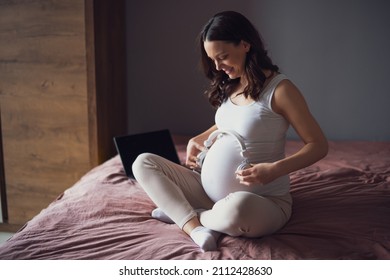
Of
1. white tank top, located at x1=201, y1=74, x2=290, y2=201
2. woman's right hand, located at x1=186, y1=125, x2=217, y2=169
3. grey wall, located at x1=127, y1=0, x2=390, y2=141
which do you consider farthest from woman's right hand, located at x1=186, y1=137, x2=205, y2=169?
grey wall, located at x1=127, y1=0, x2=390, y2=141

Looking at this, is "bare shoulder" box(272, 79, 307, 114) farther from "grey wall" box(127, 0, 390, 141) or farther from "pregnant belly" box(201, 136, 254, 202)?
"grey wall" box(127, 0, 390, 141)

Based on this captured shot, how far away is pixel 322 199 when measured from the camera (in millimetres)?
1178

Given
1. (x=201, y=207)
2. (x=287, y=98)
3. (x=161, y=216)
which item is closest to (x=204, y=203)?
(x=201, y=207)

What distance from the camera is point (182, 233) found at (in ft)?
3.25

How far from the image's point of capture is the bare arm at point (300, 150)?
0.93m

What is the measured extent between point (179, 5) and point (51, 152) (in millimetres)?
840

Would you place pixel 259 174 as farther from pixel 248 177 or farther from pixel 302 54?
pixel 302 54

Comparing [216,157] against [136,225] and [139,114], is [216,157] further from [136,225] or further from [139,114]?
[139,114]

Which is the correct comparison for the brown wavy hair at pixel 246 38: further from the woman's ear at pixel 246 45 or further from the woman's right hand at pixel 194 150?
the woman's right hand at pixel 194 150

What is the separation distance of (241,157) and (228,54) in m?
0.25

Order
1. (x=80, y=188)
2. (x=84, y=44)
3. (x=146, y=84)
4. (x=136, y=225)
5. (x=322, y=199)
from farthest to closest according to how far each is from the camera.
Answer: (x=146, y=84) → (x=84, y=44) → (x=80, y=188) → (x=322, y=199) → (x=136, y=225)
